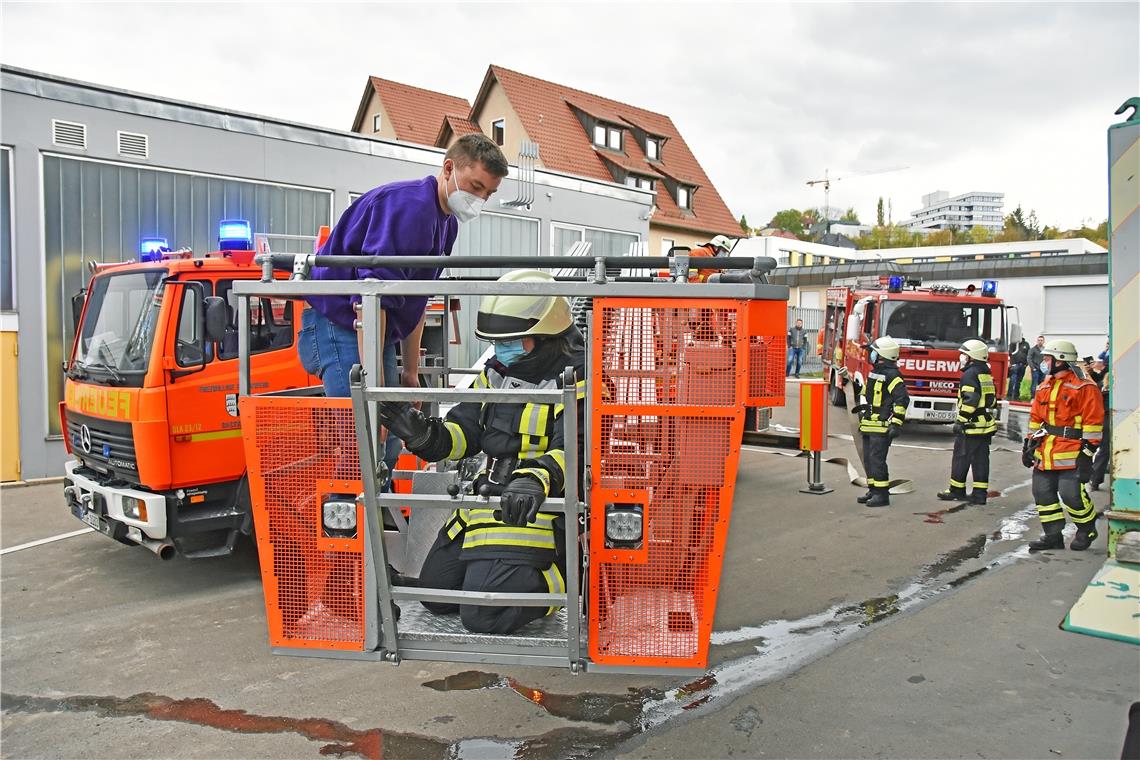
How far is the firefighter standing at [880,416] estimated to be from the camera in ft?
27.3

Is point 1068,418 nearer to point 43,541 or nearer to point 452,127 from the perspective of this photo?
point 43,541

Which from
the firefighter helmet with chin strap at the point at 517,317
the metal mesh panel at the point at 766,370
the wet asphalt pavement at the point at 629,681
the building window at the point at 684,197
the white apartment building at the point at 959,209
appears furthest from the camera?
the white apartment building at the point at 959,209

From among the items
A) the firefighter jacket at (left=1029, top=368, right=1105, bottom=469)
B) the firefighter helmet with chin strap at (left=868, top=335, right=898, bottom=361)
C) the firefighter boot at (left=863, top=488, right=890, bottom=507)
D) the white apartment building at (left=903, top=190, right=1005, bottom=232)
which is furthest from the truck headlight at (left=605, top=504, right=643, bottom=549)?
the white apartment building at (left=903, top=190, right=1005, bottom=232)

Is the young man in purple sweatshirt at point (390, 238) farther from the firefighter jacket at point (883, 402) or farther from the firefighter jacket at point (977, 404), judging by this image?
the firefighter jacket at point (977, 404)

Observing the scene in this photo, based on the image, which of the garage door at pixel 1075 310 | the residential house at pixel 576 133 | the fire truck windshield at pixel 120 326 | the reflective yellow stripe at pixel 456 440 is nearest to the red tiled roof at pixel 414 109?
the residential house at pixel 576 133

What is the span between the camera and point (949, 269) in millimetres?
30344

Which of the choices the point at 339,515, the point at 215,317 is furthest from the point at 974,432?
the point at 339,515

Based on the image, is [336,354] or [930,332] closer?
[336,354]

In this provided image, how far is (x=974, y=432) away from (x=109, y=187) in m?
10.1

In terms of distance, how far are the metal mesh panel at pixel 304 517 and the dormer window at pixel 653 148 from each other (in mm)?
31973

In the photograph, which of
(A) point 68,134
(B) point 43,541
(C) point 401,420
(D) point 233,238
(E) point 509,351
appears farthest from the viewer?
(A) point 68,134

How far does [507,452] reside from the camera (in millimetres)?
3162

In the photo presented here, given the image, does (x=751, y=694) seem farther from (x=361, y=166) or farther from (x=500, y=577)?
(x=361, y=166)

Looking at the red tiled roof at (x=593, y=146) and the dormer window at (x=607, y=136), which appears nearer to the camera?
the red tiled roof at (x=593, y=146)
